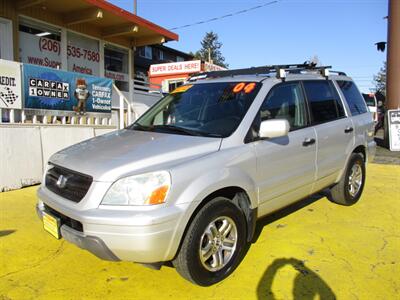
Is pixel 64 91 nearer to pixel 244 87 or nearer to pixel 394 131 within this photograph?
pixel 244 87

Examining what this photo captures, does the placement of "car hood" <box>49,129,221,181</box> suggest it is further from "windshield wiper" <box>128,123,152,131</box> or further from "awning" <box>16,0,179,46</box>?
"awning" <box>16,0,179,46</box>

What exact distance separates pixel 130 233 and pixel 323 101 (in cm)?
321

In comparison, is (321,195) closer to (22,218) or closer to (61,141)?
(22,218)

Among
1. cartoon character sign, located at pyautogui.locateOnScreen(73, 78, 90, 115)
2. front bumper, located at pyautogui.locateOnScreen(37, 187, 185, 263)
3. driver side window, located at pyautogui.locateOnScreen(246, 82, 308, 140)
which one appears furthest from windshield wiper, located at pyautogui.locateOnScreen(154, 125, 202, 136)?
cartoon character sign, located at pyautogui.locateOnScreen(73, 78, 90, 115)

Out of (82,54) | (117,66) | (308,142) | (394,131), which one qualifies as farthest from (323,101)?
(117,66)

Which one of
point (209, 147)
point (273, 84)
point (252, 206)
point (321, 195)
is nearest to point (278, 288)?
point (252, 206)

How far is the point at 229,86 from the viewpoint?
402cm

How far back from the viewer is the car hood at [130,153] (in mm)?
2836

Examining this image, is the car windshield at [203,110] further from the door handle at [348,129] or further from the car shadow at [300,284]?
the door handle at [348,129]

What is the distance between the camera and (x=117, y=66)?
43.1ft

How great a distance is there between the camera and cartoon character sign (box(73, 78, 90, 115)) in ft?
25.6

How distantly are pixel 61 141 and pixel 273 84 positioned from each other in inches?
191

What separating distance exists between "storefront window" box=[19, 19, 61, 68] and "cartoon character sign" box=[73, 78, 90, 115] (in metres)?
3.12

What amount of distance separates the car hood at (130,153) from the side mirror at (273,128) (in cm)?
46
